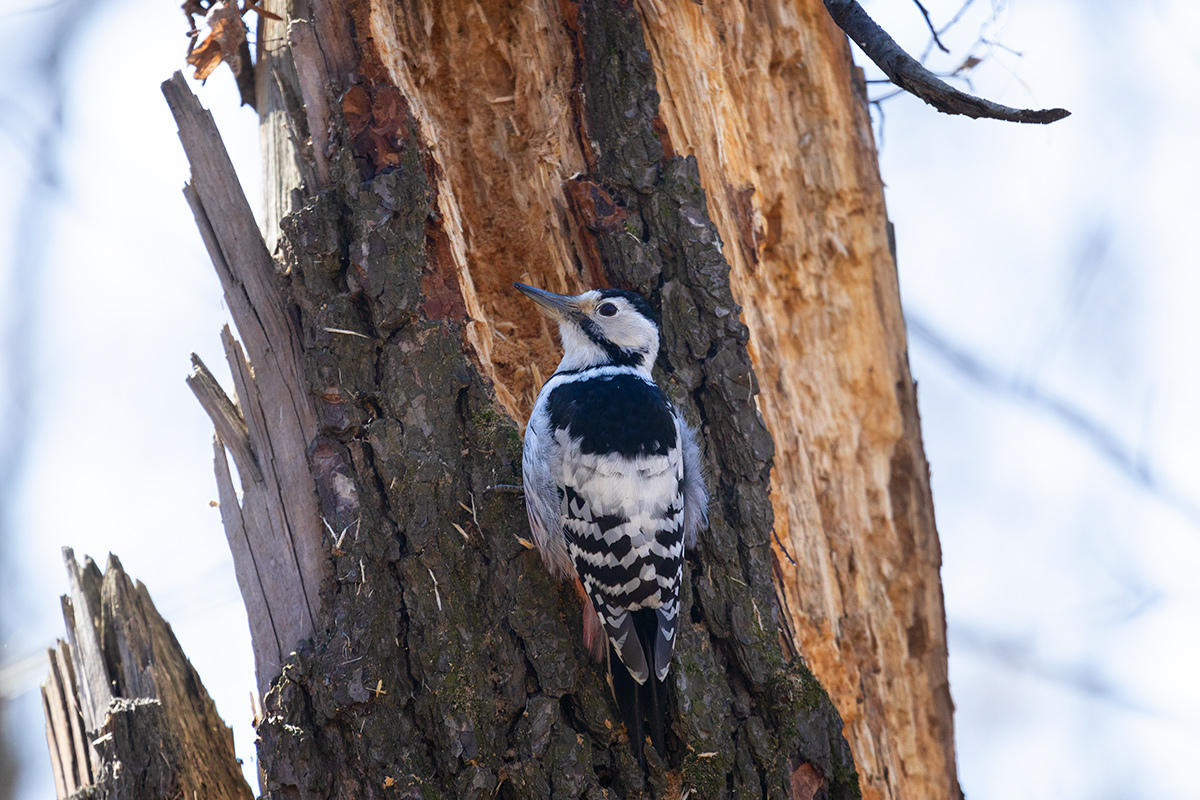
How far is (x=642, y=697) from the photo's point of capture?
2506 millimetres

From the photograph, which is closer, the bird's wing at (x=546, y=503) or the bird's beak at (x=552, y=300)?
the bird's wing at (x=546, y=503)

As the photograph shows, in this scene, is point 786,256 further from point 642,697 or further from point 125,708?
point 125,708

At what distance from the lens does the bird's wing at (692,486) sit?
280cm

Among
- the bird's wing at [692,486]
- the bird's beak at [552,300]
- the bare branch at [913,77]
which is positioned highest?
the bare branch at [913,77]

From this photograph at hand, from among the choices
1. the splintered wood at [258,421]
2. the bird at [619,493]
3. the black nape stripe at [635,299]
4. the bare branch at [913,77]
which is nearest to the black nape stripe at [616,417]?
the bird at [619,493]

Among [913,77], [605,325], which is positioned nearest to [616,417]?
[605,325]

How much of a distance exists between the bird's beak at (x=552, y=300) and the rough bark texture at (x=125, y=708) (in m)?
1.65

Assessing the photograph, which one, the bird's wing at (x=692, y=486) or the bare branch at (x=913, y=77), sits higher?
the bare branch at (x=913, y=77)

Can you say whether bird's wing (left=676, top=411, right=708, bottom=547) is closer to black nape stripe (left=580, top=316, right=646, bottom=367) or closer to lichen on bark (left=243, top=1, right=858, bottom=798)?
lichen on bark (left=243, top=1, right=858, bottom=798)

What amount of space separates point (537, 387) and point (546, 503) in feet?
2.42

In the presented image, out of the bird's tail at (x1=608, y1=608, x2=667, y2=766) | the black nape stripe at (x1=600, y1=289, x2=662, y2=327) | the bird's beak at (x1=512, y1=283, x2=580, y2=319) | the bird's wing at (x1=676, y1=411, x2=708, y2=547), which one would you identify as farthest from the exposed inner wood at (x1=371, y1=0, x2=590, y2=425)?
the bird's tail at (x1=608, y1=608, x2=667, y2=766)

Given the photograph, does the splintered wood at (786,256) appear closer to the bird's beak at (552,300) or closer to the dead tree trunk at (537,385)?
the dead tree trunk at (537,385)

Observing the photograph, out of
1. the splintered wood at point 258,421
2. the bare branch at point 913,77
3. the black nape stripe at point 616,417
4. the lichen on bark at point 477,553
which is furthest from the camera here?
the black nape stripe at point 616,417

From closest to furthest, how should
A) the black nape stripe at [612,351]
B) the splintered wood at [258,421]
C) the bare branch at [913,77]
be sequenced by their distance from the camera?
the bare branch at [913,77], the splintered wood at [258,421], the black nape stripe at [612,351]
